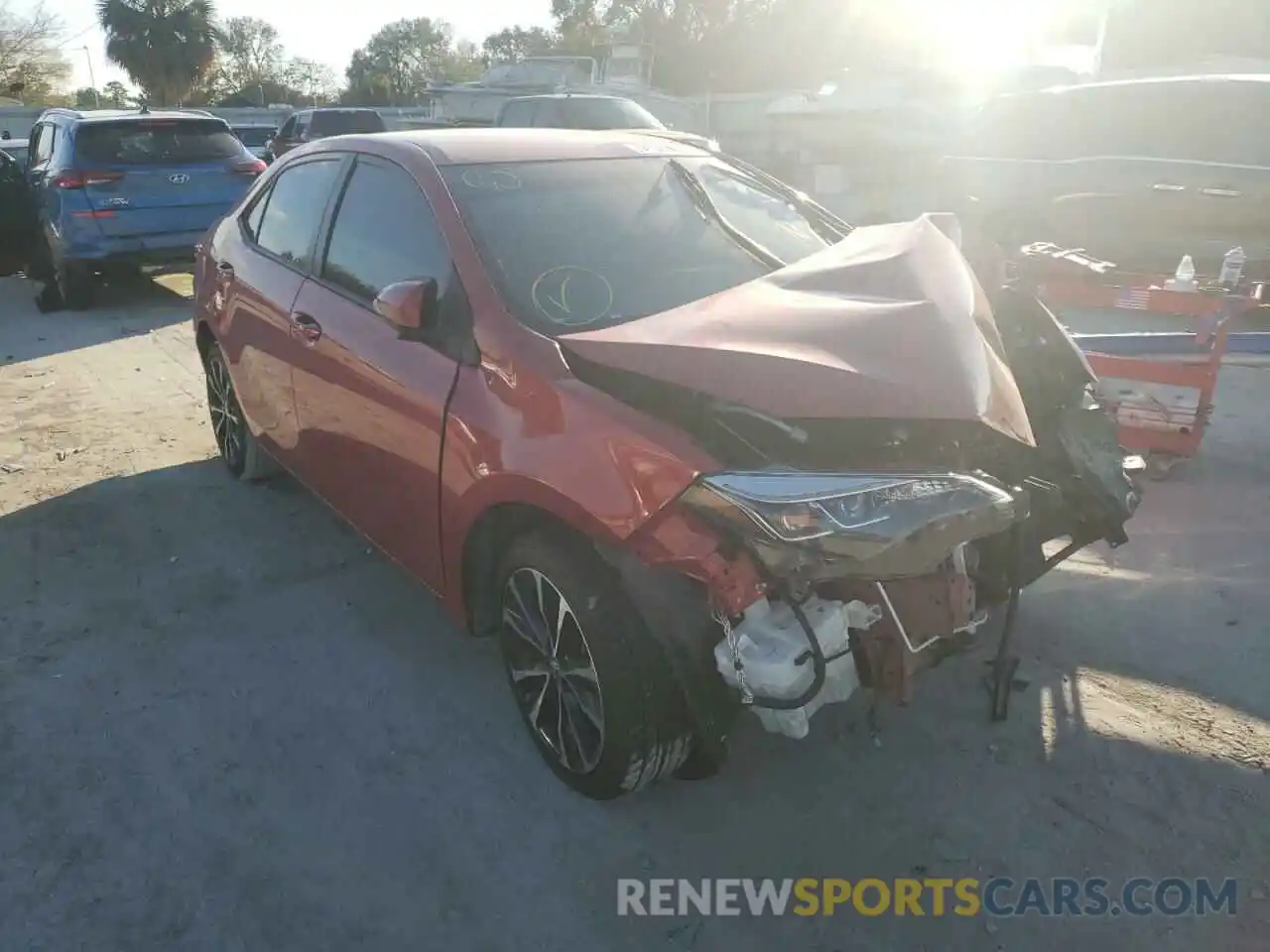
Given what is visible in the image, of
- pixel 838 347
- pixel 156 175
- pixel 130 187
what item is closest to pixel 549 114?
pixel 156 175

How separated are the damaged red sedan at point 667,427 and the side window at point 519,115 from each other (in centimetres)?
1093

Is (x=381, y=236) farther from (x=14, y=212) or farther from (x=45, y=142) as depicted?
(x=14, y=212)

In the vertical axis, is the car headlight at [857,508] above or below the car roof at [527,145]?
below

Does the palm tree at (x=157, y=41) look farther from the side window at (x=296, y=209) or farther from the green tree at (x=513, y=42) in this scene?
the side window at (x=296, y=209)

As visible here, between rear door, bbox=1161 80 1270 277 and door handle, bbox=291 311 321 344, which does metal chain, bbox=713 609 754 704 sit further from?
rear door, bbox=1161 80 1270 277

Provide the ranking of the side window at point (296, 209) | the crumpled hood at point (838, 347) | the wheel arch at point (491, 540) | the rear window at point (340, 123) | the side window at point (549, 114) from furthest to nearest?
1. the rear window at point (340, 123)
2. the side window at point (549, 114)
3. the side window at point (296, 209)
4. the wheel arch at point (491, 540)
5. the crumpled hood at point (838, 347)

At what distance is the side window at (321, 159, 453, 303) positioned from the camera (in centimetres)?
334

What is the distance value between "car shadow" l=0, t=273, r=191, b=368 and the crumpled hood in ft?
24.3

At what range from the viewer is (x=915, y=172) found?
521 inches

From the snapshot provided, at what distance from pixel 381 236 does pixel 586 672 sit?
6.02 feet

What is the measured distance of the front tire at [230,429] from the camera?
5184 millimetres

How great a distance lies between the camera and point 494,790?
299 cm

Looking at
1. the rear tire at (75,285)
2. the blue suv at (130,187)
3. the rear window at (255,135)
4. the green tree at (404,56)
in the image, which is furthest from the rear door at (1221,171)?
the green tree at (404,56)

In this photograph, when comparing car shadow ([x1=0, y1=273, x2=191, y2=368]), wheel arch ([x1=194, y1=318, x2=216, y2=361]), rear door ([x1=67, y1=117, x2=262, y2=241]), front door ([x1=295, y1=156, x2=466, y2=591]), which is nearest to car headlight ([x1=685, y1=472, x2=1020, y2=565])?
front door ([x1=295, y1=156, x2=466, y2=591])
